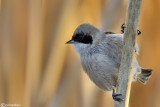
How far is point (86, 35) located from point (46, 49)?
1.62 ft

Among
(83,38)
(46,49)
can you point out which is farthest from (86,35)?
(46,49)

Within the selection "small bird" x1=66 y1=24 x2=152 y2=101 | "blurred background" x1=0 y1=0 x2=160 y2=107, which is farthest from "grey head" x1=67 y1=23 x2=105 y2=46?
"blurred background" x1=0 y1=0 x2=160 y2=107

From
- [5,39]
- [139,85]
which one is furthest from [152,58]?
[5,39]

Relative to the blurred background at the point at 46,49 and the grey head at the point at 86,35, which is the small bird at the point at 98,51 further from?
the blurred background at the point at 46,49

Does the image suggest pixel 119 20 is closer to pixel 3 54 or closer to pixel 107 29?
pixel 107 29

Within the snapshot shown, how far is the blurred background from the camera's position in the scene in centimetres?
153

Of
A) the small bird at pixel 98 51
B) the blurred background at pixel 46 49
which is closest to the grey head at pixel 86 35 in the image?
the small bird at pixel 98 51

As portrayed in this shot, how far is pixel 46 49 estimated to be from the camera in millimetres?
1533

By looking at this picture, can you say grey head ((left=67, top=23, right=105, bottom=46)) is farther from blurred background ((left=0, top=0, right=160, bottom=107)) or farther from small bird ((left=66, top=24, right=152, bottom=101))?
blurred background ((left=0, top=0, right=160, bottom=107))

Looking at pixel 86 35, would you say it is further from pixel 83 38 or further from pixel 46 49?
pixel 46 49

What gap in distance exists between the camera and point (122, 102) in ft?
3.09

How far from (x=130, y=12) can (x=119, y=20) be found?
73cm

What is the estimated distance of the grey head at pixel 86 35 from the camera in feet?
3.54

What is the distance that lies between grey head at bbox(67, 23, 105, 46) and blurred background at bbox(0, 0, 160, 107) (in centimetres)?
43
